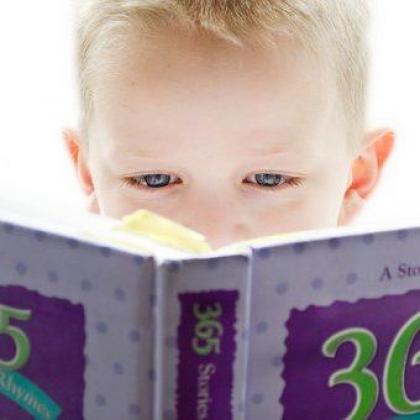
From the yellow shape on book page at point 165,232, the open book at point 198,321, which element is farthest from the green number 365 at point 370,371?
the yellow shape on book page at point 165,232

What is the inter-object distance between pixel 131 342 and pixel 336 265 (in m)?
0.13

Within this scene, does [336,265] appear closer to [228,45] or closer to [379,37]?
[228,45]

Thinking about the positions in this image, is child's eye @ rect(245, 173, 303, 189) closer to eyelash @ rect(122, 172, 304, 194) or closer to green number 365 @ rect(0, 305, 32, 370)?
eyelash @ rect(122, 172, 304, 194)

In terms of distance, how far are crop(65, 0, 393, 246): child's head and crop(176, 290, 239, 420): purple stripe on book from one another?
27 cm

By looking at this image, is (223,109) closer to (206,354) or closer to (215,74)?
(215,74)

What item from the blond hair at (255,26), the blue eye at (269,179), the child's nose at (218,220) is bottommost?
the child's nose at (218,220)

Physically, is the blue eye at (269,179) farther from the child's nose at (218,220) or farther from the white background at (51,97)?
the white background at (51,97)

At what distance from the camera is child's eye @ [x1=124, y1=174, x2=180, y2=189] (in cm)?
80

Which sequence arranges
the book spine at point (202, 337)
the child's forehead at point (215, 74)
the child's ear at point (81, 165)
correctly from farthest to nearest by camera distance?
the child's ear at point (81, 165), the child's forehead at point (215, 74), the book spine at point (202, 337)

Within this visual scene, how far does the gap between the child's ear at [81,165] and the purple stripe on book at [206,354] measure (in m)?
0.45

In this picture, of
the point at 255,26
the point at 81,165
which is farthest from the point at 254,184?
the point at 81,165

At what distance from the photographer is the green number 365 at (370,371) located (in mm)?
529

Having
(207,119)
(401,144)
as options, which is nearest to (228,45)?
(207,119)

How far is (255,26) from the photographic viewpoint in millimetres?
747
